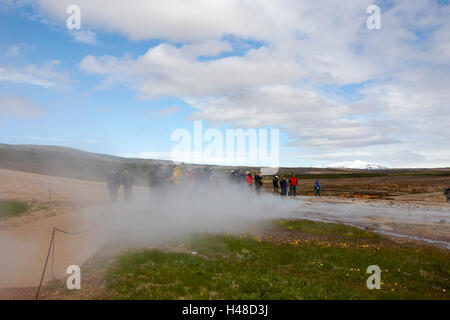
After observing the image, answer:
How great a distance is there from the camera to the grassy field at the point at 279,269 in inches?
352

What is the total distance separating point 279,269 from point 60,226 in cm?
1289

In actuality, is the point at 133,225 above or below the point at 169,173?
below

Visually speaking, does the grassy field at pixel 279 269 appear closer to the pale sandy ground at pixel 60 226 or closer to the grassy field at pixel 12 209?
the pale sandy ground at pixel 60 226

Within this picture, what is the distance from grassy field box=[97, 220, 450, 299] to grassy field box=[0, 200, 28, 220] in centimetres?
1338

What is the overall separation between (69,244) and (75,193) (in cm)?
2070

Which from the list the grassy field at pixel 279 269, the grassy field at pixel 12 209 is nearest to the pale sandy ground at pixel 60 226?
the grassy field at pixel 12 209

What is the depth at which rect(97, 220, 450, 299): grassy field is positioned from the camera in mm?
8930

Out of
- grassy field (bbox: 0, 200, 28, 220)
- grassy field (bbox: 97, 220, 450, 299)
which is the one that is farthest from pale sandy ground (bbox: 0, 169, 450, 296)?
grassy field (bbox: 97, 220, 450, 299)

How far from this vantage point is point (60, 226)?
1880 cm

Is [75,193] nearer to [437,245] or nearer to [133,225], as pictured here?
[133,225]

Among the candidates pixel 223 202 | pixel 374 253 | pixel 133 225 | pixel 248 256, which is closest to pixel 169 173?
pixel 133 225

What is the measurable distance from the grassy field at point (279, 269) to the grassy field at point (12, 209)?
1338cm

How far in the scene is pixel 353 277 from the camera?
452 inches

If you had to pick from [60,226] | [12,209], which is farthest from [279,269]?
[12,209]
